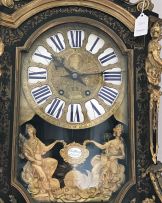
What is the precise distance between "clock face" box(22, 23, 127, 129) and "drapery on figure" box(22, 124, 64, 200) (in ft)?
0.23

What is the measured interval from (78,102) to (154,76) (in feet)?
0.74

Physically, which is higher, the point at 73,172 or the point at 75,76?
the point at 75,76

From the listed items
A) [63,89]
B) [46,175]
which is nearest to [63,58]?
[63,89]

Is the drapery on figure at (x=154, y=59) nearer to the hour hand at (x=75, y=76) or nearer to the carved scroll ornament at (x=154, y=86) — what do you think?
the carved scroll ornament at (x=154, y=86)

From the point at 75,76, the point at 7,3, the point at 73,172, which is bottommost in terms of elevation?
the point at 73,172

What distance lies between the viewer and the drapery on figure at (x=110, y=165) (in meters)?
1.55

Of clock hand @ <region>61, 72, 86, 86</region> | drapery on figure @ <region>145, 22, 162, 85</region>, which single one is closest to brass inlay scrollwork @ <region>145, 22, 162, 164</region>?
drapery on figure @ <region>145, 22, 162, 85</region>

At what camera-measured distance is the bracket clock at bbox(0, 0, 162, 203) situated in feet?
5.02

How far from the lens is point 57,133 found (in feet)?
5.09

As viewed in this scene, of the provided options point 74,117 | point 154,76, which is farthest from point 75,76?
point 154,76

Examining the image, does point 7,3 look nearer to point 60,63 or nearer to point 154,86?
point 60,63

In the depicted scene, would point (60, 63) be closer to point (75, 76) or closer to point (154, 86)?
point (75, 76)

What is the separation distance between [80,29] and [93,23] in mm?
41

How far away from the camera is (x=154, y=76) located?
62.5 inches
